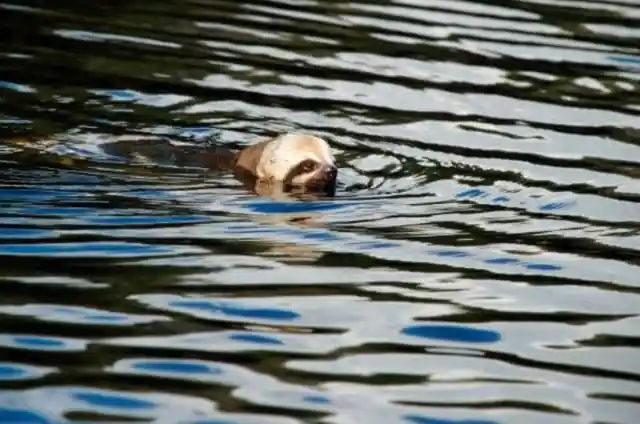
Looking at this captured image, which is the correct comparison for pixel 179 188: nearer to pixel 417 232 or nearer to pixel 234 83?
pixel 417 232

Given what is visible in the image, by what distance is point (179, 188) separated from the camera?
11359mm

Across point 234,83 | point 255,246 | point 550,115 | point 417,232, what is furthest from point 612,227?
point 234,83

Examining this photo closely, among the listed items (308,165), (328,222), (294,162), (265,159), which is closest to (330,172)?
(308,165)

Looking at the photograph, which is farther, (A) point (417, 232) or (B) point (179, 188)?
(B) point (179, 188)

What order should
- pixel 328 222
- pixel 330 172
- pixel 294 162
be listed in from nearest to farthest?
pixel 328 222 → pixel 330 172 → pixel 294 162

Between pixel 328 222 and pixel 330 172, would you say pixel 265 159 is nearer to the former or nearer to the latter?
pixel 330 172

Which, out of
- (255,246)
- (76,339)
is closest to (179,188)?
(255,246)

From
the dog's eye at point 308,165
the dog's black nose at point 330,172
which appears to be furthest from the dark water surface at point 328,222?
the dog's eye at point 308,165

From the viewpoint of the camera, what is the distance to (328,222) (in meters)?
10.6

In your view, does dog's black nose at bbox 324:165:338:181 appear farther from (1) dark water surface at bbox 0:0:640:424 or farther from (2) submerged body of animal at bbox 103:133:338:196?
(1) dark water surface at bbox 0:0:640:424

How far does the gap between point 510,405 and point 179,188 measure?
471 centimetres

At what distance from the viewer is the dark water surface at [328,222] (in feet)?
23.9

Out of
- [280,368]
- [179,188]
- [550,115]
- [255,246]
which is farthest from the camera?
[550,115]

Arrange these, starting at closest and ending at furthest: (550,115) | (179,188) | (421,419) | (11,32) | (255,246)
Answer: (421,419), (255,246), (179,188), (550,115), (11,32)
